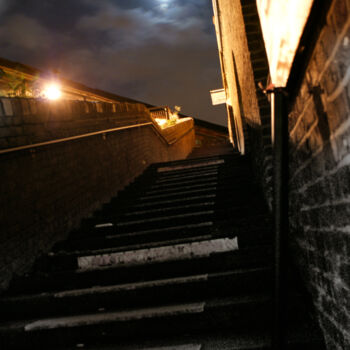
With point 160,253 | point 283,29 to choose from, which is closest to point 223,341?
point 160,253

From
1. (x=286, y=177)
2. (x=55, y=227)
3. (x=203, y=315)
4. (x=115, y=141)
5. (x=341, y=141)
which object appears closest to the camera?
(x=341, y=141)

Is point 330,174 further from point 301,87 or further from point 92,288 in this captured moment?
point 92,288

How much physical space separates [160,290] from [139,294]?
0.15 meters

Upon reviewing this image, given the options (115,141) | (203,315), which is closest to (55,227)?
(203,315)

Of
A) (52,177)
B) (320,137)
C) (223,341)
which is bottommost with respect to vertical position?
(223,341)

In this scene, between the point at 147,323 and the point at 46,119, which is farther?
the point at 46,119

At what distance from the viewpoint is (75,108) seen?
4.16m

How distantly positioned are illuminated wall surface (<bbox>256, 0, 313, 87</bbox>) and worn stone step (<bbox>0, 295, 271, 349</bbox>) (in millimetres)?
1379

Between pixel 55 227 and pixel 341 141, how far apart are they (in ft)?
9.60

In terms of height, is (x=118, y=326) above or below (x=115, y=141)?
below

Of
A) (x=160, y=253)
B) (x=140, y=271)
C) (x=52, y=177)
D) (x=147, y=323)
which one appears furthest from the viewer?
(x=52, y=177)

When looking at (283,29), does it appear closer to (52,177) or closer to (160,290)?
(160,290)

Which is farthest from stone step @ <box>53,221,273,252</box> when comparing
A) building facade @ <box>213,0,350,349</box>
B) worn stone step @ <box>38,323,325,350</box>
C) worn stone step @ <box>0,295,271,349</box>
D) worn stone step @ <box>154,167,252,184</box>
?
worn stone step @ <box>154,167,252,184</box>

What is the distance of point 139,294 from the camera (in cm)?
226
